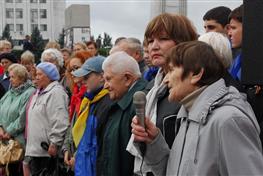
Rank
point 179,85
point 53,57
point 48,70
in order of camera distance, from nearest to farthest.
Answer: point 179,85, point 48,70, point 53,57

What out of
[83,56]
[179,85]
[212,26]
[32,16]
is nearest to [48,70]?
[83,56]

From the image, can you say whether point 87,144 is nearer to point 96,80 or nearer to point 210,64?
point 96,80

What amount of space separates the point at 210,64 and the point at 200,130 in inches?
13.4

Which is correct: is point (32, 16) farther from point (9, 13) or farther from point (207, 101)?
point (207, 101)

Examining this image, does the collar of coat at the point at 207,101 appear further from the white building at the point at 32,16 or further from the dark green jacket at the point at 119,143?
the white building at the point at 32,16

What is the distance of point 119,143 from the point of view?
335 centimetres

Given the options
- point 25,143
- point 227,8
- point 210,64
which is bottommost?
point 25,143

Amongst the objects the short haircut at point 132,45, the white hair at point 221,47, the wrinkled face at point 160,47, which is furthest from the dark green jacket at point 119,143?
the short haircut at point 132,45

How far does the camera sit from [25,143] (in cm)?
597

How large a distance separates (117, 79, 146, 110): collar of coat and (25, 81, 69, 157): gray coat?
2.07 meters

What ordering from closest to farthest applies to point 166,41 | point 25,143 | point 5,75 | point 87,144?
point 166,41 < point 87,144 < point 25,143 < point 5,75

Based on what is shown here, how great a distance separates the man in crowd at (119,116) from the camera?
3.35m

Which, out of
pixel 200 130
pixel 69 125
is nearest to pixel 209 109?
pixel 200 130

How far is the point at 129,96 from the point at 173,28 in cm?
75
